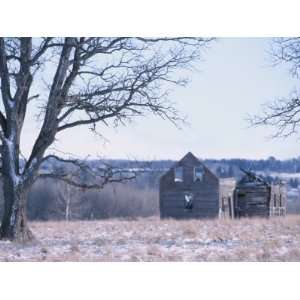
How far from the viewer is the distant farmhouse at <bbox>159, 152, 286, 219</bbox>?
10.6 m

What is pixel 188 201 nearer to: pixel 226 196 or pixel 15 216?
pixel 226 196

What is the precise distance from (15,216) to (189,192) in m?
2.79

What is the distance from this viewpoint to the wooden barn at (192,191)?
34.4 feet

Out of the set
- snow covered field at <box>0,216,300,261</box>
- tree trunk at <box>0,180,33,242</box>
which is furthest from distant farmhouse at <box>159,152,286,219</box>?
tree trunk at <box>0,180,33,242</box>

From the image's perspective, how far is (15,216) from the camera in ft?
35.8

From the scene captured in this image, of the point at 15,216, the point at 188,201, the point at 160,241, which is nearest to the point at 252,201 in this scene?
the point at 188,201

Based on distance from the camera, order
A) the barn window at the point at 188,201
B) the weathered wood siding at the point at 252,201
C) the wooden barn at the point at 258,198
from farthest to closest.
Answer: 1. the weathered wood siding at the point at 252,201
2. the wooden barn at the point at 258,198
3. the barn window at the point at 188,201

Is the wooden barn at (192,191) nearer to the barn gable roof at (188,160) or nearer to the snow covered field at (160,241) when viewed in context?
the barn gable roof at (188,160)

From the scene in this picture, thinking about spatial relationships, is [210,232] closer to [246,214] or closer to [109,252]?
[109,252]

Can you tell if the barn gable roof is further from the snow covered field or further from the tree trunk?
the tree trunk

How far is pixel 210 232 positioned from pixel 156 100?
2.29 metres

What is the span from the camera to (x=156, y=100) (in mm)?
10414

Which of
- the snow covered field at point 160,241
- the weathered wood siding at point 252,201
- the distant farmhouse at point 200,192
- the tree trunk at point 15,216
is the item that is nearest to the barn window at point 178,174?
the distant farmhouse at point 200,192
